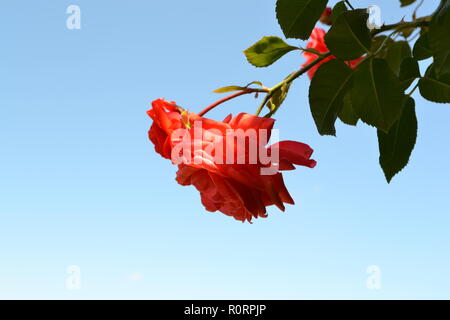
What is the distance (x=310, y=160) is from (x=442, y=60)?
0.16m

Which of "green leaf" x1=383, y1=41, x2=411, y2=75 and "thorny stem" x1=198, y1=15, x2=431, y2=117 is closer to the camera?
"thorny stem" x1=198, y1=15, x2=431, y2=117

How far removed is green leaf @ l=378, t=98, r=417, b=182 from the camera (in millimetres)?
524

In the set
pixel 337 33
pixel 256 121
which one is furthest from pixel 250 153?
Answer: pixel 337 33

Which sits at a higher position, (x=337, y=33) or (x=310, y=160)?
(x=337, y=33)

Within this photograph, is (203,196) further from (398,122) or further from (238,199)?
(398,122)

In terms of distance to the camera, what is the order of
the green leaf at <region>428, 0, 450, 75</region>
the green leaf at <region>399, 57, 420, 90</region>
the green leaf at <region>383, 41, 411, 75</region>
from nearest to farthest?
the green leaf at <region>428, 0, 450, 75</region> → the green leaf at <region>399, 57, 420, 90</region> → the green leaf at <region>383, 41, 411, 75</region>

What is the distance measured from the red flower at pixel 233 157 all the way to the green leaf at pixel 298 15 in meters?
0.10

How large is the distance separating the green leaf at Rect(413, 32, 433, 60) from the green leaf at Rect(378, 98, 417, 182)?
0.07 metres

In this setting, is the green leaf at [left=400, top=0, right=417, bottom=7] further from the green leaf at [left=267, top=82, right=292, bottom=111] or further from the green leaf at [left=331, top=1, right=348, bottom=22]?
the green leaf at [left=267, top=82, right=292, bottom=111]

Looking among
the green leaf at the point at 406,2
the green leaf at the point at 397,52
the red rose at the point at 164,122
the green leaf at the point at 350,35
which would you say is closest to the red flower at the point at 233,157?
the red rose at the point at 164,122

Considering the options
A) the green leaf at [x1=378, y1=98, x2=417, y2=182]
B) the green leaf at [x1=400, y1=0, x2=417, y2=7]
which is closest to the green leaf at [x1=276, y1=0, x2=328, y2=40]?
the green leaf at [x1=378, y1=98, x2=417, y2=182]

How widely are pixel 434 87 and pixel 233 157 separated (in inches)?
9.2

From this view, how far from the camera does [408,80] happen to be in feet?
1.78

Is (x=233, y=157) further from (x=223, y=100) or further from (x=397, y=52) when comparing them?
(x=397, y=52)
